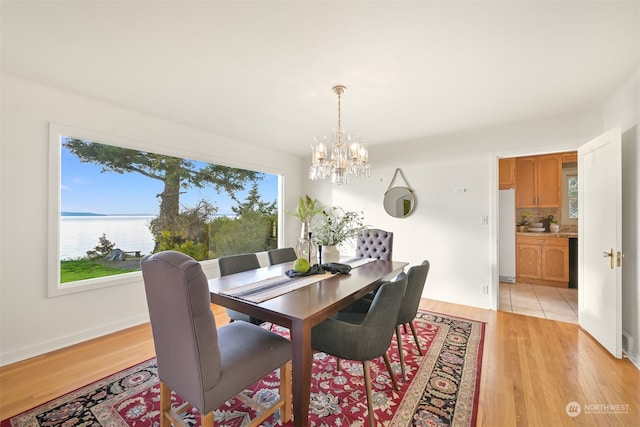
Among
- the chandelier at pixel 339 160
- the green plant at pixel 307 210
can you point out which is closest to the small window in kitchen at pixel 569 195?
the green plant at pixel 307 210

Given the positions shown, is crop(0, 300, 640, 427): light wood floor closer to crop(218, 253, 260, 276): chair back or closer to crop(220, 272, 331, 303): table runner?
crop(218, 253, 260, 276): chair back

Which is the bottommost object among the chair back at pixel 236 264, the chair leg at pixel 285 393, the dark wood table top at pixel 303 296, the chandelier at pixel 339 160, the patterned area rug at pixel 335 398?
the patterned area rug at pixel 335 398

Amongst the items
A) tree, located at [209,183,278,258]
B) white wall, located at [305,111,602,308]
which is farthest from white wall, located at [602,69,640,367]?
tree, located at [209,183,278,258]

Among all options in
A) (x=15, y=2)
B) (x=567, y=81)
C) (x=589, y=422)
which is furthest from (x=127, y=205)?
(x=567, y=81)

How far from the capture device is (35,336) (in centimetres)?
246

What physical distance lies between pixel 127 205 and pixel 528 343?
15.1ft

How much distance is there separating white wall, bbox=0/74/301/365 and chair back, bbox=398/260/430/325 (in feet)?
9.87

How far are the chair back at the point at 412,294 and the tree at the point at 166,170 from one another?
121 inches

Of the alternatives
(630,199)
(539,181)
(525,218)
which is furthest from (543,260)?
(630,199)

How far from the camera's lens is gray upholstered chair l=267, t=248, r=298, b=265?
3039 millimetres

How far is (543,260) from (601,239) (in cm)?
252

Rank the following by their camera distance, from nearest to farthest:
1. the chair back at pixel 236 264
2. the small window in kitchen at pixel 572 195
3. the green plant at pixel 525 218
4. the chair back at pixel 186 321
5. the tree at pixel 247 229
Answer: the chair back at pixel 186 321 < the chair back at pixel 236 264 < the tree at pixel 247 229 < the small window in kitchen at pixel 572 195 < the green plant at pixel 525 218

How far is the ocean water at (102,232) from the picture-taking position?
9.16 feet

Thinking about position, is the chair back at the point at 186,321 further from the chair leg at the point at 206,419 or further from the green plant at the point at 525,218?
the green plant at the point at 525,218
